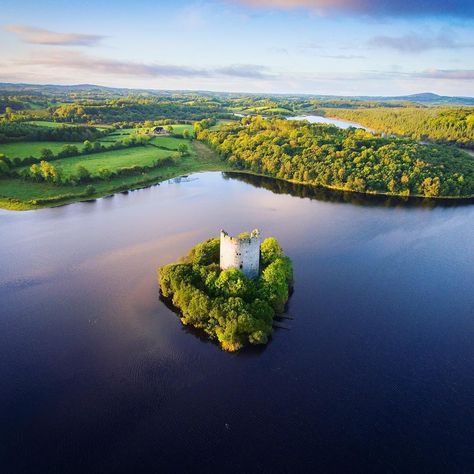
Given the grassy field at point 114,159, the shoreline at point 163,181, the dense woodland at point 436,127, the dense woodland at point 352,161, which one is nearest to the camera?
the shoreline at point 163,181

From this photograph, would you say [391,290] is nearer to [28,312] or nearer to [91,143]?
[28,312]

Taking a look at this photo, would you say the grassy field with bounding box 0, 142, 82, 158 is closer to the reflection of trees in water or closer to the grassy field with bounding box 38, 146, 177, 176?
Answer: the grassy field with bounding box 38, 146, 177, 176

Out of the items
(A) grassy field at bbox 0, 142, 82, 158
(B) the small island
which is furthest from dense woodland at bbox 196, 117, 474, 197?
(B) the small island

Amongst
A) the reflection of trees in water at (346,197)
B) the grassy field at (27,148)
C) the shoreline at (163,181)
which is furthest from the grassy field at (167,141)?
the reflection of trees in water at (346,197)

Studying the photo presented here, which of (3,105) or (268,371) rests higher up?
(3,105)

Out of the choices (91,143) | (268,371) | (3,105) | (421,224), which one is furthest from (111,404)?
(3,105)

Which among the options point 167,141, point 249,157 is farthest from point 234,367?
point 167,141

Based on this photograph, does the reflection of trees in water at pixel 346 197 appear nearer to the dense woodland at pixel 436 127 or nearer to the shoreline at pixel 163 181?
the shoreline at pixel 163 181
